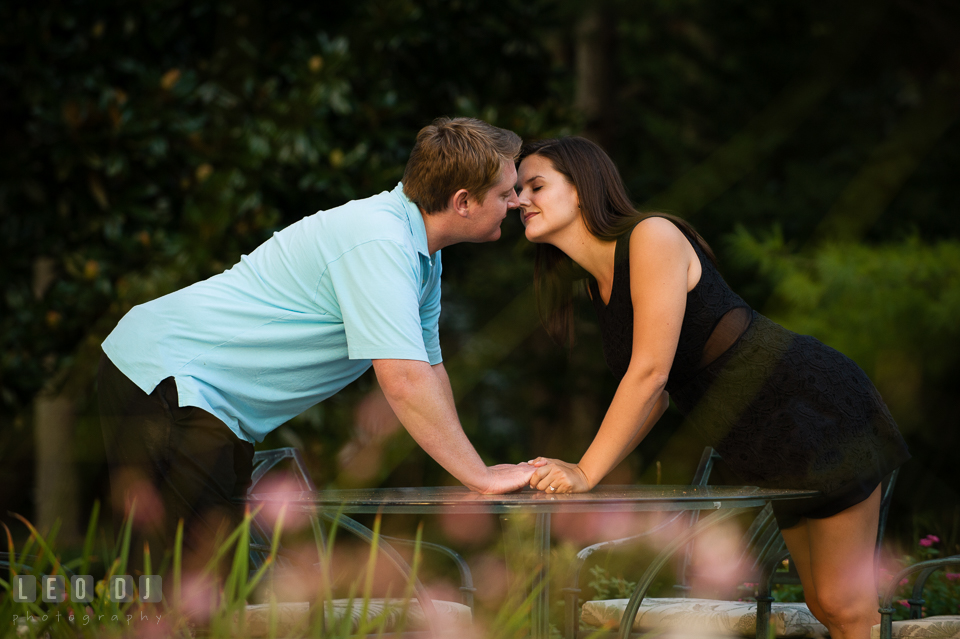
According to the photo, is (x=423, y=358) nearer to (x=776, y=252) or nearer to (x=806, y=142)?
(x=776, y=252)

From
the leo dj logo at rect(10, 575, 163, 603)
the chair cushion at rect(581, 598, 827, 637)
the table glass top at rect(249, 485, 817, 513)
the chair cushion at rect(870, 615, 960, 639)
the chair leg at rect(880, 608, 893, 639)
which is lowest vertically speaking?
the chair cushion at rect(581, 598, 827, 637)

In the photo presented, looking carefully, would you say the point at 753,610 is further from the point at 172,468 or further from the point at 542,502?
the point at 172,468

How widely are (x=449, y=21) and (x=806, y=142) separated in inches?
159

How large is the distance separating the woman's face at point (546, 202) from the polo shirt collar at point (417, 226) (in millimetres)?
292

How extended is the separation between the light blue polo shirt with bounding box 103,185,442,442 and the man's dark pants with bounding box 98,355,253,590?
4 centimetres

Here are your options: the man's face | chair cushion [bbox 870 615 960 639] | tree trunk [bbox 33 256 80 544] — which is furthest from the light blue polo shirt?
tree trunk [bbox 33 256 80 544]

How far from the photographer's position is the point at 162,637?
4.75 ft

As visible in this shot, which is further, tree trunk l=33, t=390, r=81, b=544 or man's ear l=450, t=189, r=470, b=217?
tree trunk l=33, t=390, r=81, b=544

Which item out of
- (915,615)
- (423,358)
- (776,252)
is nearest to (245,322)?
(423,358)

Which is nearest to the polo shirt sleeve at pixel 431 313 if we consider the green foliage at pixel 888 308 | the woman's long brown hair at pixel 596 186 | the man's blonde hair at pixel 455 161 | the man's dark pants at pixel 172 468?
the man's blonde hair at pixel 455 161

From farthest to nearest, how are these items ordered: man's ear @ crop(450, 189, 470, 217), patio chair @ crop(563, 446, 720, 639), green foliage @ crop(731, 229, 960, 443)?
green foliage @ crop(731, 229, 960, 443), patio chair @ crop(563, 446, 720, 639), man's ear @ crop(450, 189, 470, 217)

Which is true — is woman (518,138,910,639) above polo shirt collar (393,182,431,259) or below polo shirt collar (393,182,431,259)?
below

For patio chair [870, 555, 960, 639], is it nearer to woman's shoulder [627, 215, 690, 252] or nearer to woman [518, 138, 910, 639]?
woman [518, 138, 910, 639]

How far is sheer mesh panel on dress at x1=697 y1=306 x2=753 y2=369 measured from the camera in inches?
89.2
